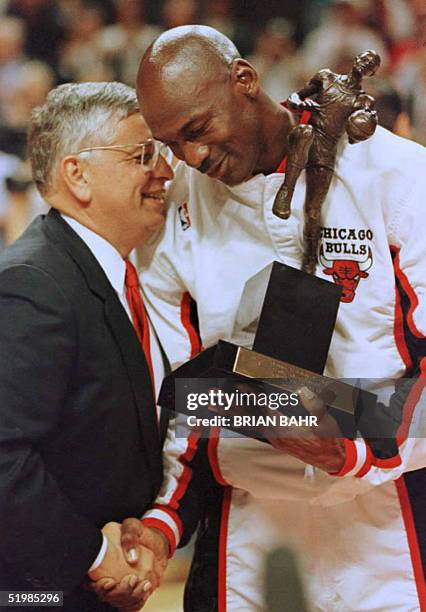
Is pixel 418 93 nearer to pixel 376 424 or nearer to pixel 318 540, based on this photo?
pixel 376 424

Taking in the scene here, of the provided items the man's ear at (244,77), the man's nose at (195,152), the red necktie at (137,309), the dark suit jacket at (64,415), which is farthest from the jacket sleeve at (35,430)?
the man's ear at (244,77)

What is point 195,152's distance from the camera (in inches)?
41.6

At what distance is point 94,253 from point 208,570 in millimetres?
467

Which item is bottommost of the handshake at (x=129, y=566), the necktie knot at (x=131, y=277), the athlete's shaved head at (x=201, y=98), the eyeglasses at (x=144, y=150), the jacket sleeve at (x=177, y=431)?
the handshake at (x=129, y=566)

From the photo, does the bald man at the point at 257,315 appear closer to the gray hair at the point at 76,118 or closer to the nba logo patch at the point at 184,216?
the nba logo patch at the point at 184,216

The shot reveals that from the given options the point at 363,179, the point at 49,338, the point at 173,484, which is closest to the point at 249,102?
the point at 363,179

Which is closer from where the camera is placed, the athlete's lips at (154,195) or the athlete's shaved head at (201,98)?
the athlete's shaved head at (201,98)

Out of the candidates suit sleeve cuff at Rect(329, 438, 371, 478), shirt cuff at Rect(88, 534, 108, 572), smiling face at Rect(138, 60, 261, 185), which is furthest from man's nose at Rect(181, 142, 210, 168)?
shirt cuff at Rect(88, 534, 108, 572)

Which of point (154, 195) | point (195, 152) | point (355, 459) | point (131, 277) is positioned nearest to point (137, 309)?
point (131, 277)

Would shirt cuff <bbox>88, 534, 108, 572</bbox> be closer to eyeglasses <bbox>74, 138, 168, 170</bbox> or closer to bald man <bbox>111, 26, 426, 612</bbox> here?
bald man <bbox>111, 26, 426, 612</bbox>

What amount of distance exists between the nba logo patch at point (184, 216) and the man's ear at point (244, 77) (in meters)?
0.20

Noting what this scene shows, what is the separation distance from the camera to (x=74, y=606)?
1136 mm

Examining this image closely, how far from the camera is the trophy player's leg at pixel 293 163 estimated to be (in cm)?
104

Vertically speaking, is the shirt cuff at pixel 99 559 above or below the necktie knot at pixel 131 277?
below
